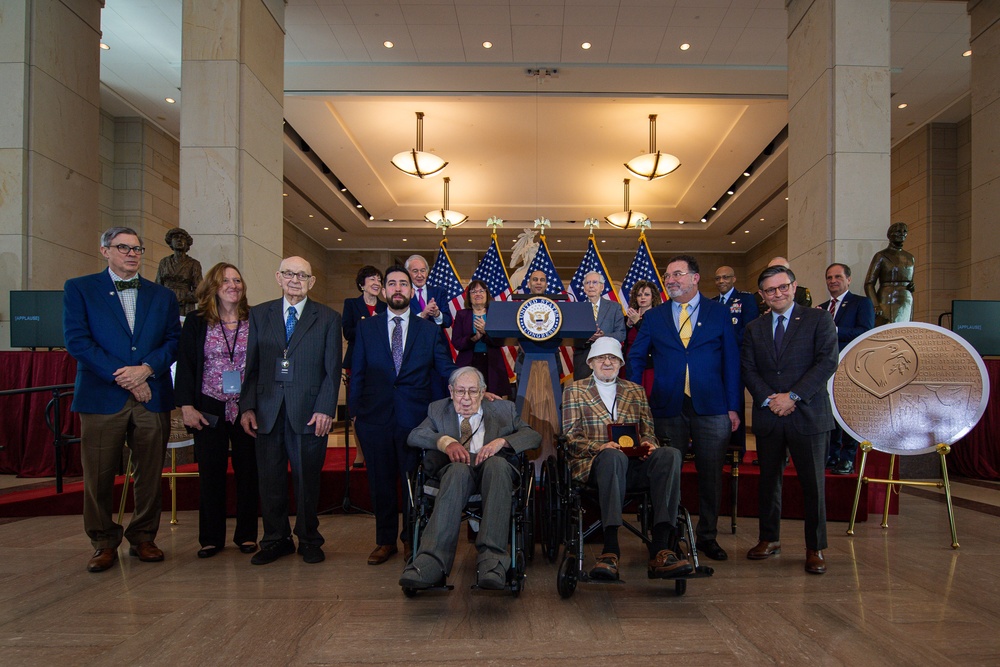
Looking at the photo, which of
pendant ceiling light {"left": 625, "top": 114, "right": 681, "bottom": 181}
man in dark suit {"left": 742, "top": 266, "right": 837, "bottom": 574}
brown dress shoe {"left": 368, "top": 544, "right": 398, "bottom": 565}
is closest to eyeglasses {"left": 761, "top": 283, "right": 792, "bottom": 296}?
man in dark suit {"left": 742, "top": 266, "right": 837, "bottom": 574}

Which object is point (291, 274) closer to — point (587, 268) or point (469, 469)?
point (469, 469)

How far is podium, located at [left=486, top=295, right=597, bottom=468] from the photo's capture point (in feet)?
12.4

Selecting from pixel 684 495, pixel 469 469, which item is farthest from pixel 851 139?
pixel 469 469

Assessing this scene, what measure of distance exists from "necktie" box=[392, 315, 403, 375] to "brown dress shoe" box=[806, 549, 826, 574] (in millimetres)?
2359

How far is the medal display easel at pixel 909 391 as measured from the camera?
12.7 ft

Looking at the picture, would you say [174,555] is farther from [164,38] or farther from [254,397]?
[164,38]

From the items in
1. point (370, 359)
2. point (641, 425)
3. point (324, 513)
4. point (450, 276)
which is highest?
point (450, 276)

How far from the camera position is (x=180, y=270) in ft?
17.7

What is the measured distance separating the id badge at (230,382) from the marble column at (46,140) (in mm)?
4311

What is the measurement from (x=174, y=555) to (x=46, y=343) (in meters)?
3.68

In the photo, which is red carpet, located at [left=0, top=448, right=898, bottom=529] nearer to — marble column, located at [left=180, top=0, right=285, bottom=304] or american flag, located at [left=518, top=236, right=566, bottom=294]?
marble column, located at [left=180, top=0, right=285, bottom=304]

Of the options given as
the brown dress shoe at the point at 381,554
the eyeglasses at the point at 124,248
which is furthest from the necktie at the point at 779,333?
the eyeglasses at the point at 124,248

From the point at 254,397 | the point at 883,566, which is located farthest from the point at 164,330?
the point at 883,566

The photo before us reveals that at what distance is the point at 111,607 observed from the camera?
8.89 ft
